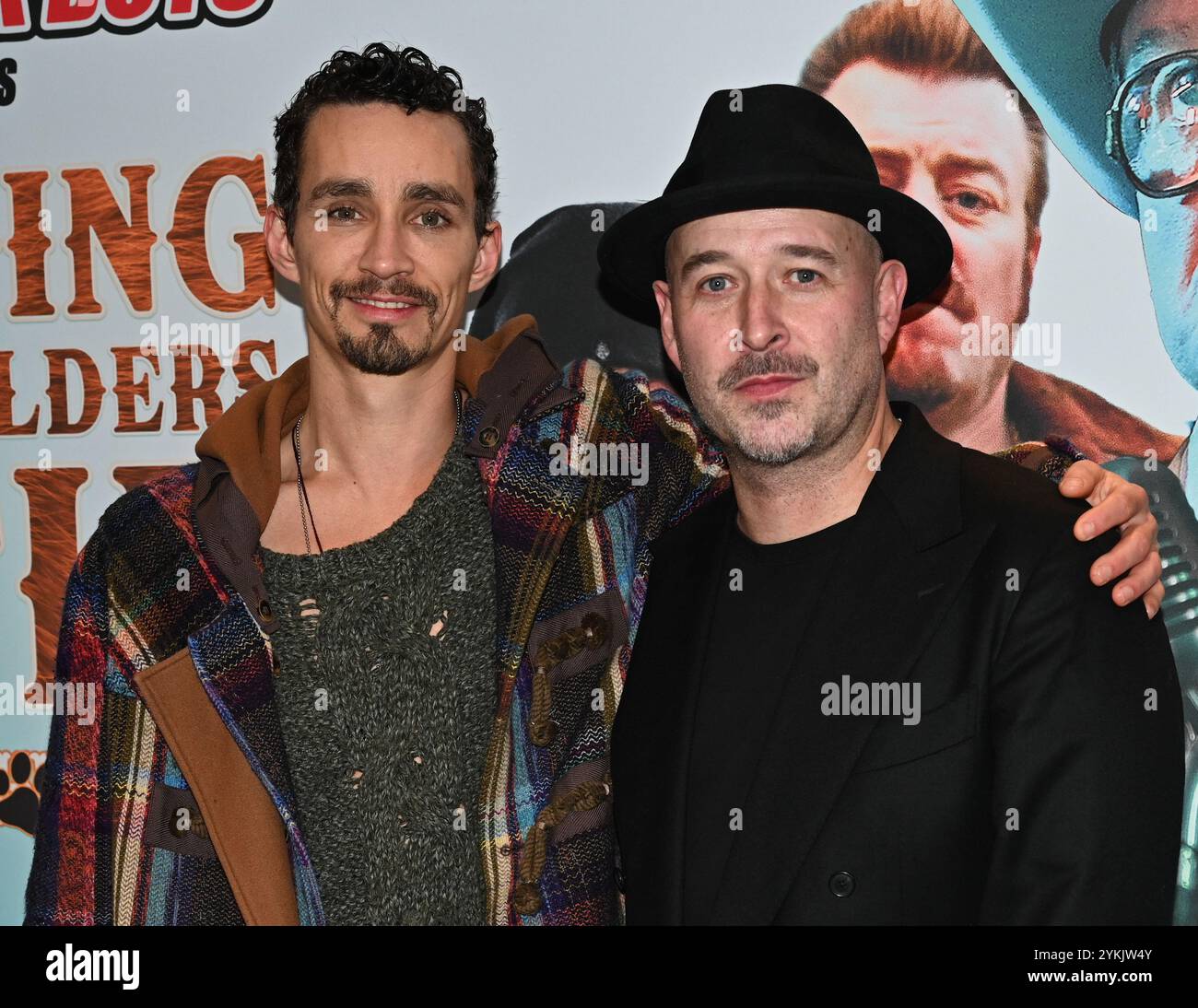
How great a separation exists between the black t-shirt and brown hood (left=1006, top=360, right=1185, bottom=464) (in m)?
0.85

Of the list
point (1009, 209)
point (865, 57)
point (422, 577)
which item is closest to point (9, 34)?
point (422, 577)

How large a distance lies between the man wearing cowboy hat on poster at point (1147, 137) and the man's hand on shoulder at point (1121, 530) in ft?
2.57

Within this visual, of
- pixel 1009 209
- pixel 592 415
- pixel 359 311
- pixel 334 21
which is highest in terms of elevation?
pixel 334 21

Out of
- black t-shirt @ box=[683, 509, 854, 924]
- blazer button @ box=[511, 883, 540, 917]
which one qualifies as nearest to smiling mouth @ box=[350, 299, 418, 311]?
black t-shirt @ box=[683, 509, 854, 924]

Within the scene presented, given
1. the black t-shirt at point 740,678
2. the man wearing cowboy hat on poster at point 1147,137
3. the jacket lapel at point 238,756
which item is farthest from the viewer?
the man wearing cowboy hat on poster at point 1147,137

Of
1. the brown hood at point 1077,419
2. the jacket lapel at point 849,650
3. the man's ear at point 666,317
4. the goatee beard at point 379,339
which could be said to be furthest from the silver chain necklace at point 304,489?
the brown hood at point 1077,419

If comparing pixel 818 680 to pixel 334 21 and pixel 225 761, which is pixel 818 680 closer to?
pixel 225 761

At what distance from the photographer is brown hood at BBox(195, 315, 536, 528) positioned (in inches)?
92.2

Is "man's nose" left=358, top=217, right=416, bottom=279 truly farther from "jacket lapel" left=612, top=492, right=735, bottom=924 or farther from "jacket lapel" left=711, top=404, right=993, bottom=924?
"jacket lapel" left=711, top=404, right=993, bottom=924

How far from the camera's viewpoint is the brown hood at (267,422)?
2.34 m

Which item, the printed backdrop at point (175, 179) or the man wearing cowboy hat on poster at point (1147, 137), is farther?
the printed backdrop at point (175, 179)

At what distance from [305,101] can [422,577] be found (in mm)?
1044

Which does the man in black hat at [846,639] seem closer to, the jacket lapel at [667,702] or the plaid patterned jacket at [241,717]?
the jacket lapel at [667,702]

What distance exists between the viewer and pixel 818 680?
1998 millimetres
